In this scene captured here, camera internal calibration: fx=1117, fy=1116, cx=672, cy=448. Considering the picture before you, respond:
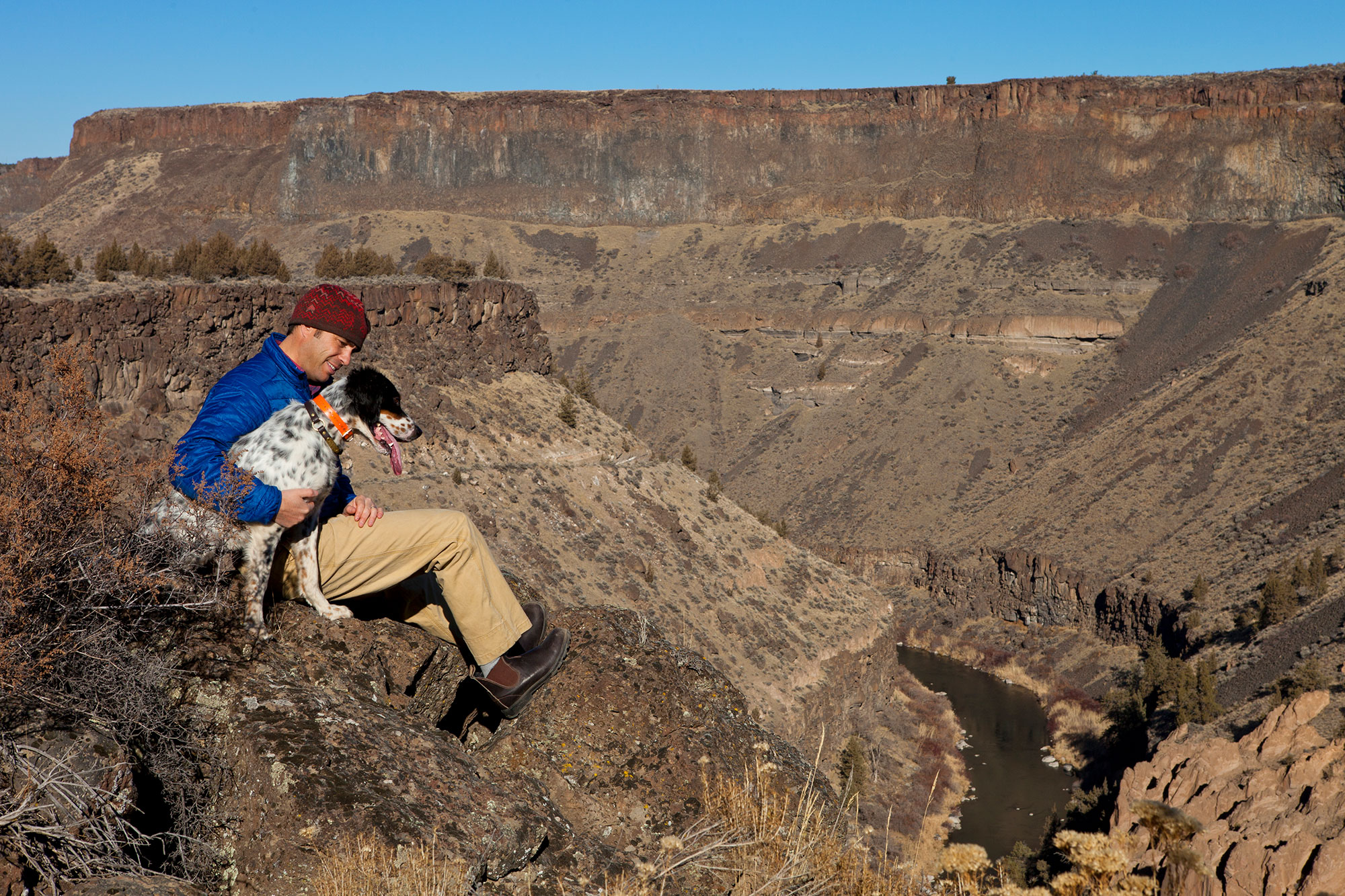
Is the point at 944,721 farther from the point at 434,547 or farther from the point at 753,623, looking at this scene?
the point at 434,547

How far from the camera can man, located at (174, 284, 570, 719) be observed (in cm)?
590

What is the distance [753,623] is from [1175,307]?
174ft

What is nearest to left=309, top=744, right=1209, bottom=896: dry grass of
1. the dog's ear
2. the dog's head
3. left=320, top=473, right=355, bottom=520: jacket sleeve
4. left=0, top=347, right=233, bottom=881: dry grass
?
left=0, top=347, right=233, bottom=881: dry grass

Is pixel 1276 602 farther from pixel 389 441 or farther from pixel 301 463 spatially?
pixel 301 463

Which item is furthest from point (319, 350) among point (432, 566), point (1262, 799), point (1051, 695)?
point (1051, 695)

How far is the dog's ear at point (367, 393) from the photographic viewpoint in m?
6.14

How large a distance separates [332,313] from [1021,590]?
5250 centimetres

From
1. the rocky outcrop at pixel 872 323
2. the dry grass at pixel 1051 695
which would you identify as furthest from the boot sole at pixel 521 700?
the rocky outcrop at pixel 872 323

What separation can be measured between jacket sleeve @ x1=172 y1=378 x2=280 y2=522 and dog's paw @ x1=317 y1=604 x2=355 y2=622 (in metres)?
0.80

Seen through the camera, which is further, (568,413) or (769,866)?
(568,413)

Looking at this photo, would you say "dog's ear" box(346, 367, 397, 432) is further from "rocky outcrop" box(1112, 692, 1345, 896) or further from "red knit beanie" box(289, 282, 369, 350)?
"rocky outcrop" box(1112, 692, 1345, 896)

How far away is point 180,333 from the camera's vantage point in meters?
26.9

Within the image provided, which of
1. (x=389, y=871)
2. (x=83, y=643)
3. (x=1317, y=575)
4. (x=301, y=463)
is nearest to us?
(x=389, y=871)

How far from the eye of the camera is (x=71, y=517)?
499 centimetres
